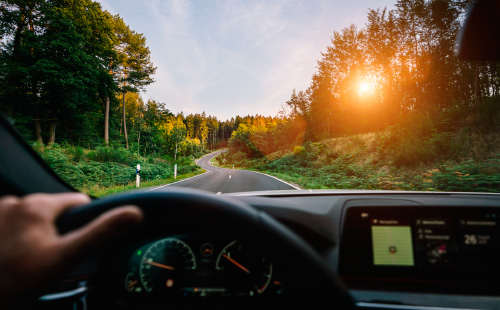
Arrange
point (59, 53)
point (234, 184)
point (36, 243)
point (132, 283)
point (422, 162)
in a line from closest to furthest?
point (36, 243), point (132, 283), point (422, 162), point (234, 184), point (59, 53)

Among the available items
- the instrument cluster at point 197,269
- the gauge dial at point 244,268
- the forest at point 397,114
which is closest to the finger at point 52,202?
the instrument cluster at point 197,269

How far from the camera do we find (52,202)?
789 mm

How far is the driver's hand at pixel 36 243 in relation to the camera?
599 mm

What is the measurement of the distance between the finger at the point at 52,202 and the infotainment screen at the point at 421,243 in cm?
166

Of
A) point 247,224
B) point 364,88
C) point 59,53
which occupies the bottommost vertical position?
point 247,224

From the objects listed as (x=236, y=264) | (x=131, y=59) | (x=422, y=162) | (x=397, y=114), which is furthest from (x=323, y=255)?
(x=131, y=59)

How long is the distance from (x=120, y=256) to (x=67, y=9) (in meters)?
27.3

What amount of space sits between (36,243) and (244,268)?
3.71 ft

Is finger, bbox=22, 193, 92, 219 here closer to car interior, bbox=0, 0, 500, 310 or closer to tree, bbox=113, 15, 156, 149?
car interior, bbox=0, 0, 500, 310

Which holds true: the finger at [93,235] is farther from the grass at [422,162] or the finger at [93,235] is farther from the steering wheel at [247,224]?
the grass at [422,162]

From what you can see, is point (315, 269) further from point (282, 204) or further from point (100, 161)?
point (100, 161)

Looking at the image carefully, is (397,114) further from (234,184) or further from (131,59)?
(131,59)

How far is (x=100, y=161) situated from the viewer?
12398 mm

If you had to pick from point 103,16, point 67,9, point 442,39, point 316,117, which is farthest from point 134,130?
point 442,39
